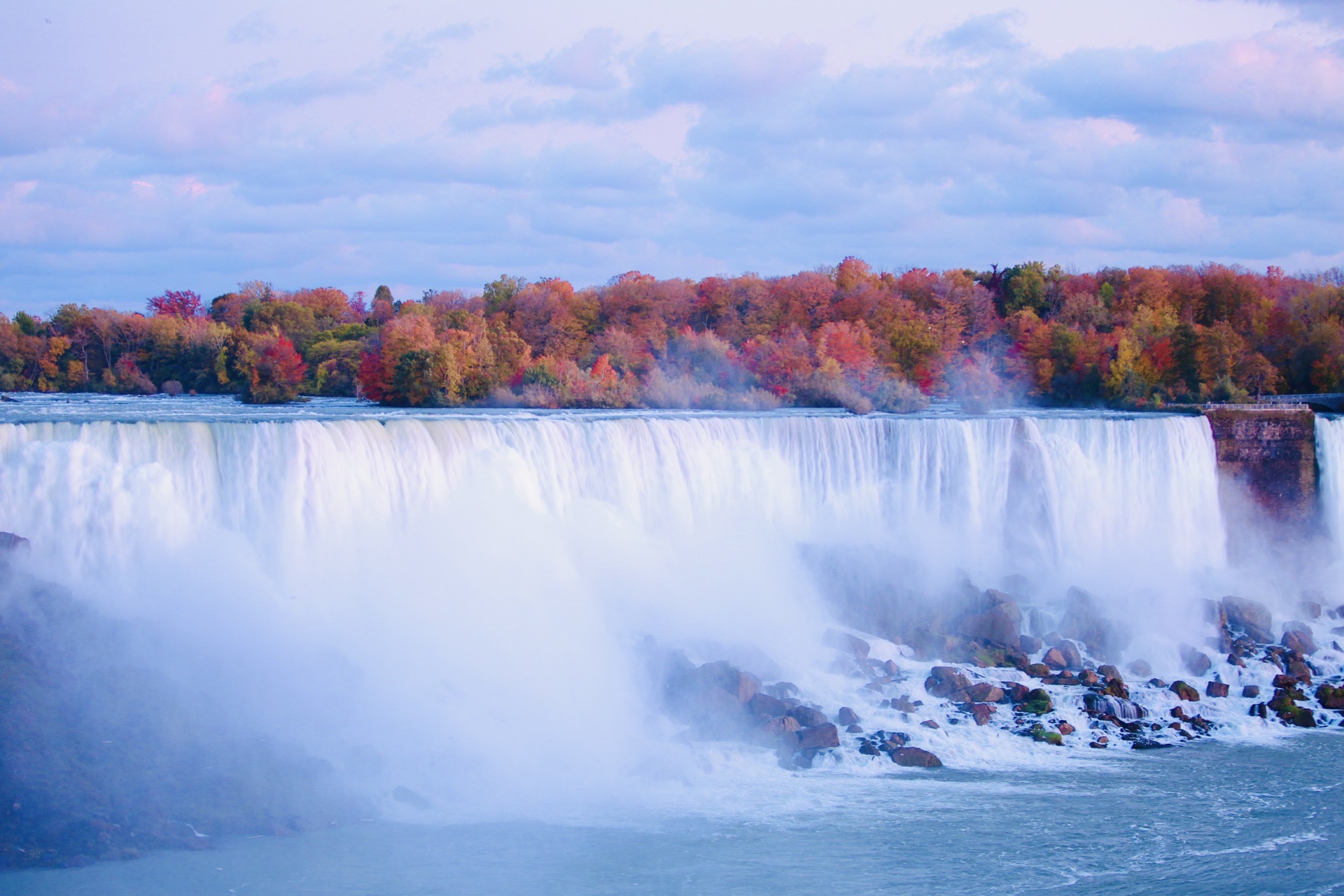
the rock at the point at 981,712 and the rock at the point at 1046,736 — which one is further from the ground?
the rock at the point at 981,712

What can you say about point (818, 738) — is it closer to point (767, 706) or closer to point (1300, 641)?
point (767, 706)

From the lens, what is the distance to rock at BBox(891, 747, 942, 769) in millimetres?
13461

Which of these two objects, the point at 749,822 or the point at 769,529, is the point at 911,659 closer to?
the point at 769,529

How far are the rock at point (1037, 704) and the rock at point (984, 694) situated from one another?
0.34m

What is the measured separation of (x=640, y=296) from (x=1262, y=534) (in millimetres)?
28616

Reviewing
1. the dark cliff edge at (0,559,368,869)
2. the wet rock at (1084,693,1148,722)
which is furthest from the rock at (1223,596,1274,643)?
the dark cliff edge at (0,559,368,869)

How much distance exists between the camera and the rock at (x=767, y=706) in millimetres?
14312

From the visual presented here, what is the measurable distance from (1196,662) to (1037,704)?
397 cm

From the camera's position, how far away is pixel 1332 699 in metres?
16.0

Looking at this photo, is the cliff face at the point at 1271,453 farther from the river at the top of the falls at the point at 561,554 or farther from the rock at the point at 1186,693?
the rock at the point at 1186,693

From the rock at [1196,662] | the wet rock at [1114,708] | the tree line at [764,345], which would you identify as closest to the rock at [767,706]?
the wet rock at [1114,708]

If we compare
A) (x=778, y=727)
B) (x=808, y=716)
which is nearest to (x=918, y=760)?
(x=808, y=716)

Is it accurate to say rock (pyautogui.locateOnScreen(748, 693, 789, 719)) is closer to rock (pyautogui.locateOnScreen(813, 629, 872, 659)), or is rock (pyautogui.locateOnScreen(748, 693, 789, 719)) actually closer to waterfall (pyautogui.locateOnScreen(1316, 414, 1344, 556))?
rock (pyautogui.locateOnScreen(813, 629, 872, 659))

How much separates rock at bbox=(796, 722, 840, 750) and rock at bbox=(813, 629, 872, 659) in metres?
3.30
